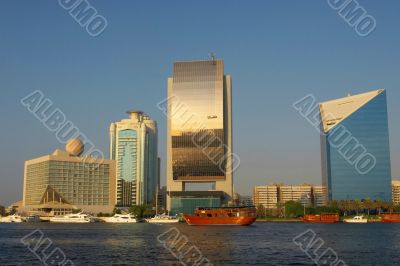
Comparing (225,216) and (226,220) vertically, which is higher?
(225,216)

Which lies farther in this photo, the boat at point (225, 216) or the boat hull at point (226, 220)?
the boat at point (225, 216)

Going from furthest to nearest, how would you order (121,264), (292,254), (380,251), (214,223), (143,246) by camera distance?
(214,223) → (143,246) → (380,251) → (292,254) → (121,264)

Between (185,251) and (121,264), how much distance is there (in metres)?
14.7

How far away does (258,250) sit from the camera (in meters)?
76.1

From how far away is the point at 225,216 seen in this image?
169375 mm

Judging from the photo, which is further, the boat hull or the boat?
the boat

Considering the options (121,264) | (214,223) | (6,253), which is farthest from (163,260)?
(214,223)

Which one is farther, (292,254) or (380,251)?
(380,251)

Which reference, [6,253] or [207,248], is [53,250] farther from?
[207,248]

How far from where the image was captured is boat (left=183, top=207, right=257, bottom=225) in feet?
556

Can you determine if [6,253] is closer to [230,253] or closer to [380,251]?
[230,253]

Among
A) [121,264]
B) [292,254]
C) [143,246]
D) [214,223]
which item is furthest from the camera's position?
[214,223]

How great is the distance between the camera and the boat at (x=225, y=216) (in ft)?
556

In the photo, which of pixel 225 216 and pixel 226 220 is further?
pixel 225 216
